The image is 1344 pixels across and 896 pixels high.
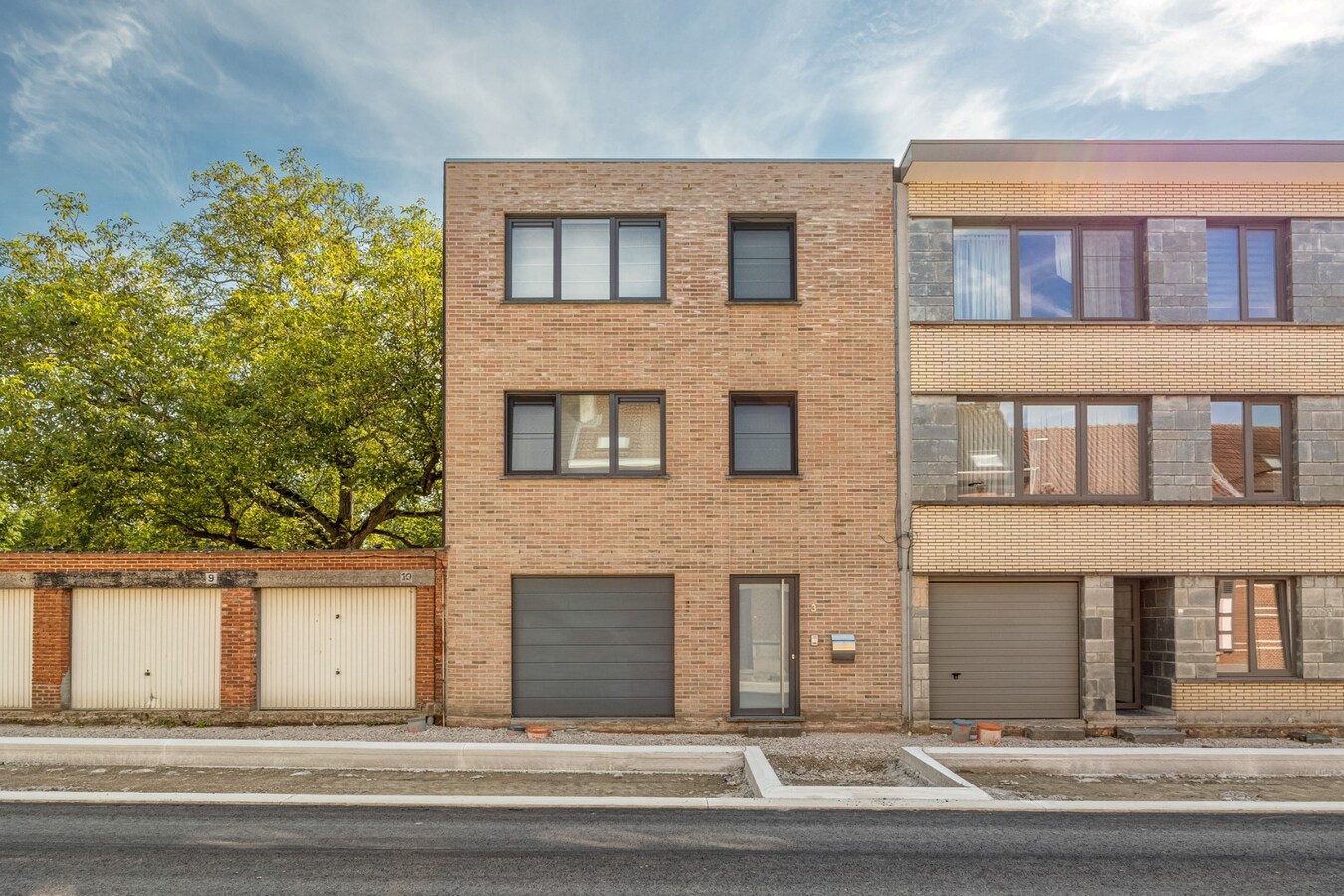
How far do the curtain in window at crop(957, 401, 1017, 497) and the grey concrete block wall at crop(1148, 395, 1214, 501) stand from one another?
213 cm

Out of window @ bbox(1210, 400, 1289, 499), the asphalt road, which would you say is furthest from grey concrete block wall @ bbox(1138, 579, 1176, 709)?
the asphalt road

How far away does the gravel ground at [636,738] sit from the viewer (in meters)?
11.5

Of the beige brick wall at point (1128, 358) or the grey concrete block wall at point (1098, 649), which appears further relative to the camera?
the beige brick wall at point (1128, 358)

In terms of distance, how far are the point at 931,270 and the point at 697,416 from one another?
13.9 feet

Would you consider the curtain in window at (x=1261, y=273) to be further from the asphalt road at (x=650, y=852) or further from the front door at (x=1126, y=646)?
the asphalt road at (x=650, y=852)

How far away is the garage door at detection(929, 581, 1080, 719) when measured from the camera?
13281mm

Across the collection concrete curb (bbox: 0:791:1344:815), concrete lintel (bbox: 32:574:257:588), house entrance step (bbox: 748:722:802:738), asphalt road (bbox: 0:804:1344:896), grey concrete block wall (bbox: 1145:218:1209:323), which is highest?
grey concrete block wall (bbox: 1145:218:1209:323)

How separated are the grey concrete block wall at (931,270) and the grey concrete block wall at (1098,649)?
467 centimetres

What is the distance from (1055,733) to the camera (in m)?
12.7

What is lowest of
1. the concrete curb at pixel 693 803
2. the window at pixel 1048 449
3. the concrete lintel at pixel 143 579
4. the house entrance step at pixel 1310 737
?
the house entrance step at pixel 1310 737

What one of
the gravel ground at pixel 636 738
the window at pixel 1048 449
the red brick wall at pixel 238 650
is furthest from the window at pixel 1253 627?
the red brick wall at pixel 238 650

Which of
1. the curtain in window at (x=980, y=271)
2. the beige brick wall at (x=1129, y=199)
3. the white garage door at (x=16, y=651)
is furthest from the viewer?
the curtain in window at (x=980, y=271)

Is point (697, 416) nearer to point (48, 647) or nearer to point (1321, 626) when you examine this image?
point (1321, 626)

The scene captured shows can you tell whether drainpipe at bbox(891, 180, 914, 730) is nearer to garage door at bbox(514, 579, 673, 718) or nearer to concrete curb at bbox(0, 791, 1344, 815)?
garage door at bbox(514, 579, 673, 718)
